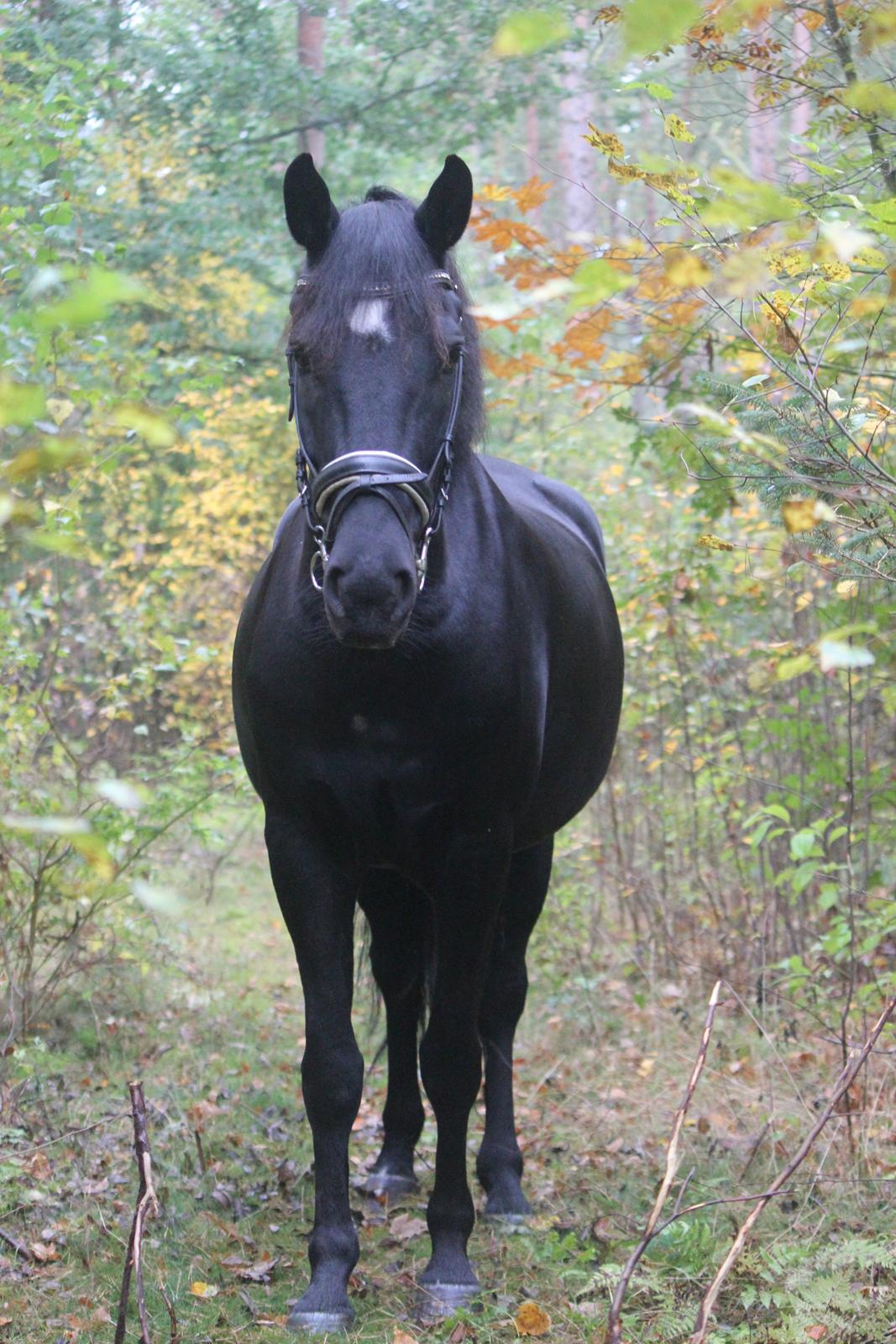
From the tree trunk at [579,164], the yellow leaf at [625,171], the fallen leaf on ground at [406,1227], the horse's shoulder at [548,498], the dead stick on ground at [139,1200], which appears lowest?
the tree trunk at [579,164]

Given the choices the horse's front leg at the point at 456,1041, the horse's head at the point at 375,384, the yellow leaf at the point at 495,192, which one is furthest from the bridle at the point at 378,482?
the yellow leaf at the point at 495,192

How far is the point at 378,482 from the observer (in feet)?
9.84

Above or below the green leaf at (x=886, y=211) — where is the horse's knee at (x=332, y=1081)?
below

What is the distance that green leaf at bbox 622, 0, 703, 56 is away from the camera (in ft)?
4.59

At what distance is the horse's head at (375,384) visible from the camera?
2.87 meters

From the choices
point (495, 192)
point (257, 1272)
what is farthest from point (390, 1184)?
point (495, 192)

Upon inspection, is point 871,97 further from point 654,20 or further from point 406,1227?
point 406,1227

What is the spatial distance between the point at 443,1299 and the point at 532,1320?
13.2 inches

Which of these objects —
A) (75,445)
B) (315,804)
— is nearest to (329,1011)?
(315,804)

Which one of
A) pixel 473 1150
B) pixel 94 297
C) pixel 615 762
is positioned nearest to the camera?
pixel 94 297

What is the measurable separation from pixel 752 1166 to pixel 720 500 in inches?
104

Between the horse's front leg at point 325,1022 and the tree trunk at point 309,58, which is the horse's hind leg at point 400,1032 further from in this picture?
the tree trunk at point 309,58

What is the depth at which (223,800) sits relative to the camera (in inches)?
315

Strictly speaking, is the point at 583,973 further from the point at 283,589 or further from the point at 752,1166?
the point at 283,589
